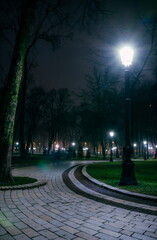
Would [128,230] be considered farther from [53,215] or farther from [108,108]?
[108,108]

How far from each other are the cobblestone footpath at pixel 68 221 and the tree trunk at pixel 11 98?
2238 millimetres

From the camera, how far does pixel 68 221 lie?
3461mm

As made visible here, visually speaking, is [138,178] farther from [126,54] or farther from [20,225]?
[20,225]

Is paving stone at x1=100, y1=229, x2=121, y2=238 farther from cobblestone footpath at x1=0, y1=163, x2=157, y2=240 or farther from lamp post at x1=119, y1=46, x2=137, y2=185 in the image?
lamp post at x1=119, y1=46, x2=137, y2=185

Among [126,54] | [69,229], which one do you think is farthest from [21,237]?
[126,54]

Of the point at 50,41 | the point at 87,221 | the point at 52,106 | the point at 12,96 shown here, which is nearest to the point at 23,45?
the point at 12,96

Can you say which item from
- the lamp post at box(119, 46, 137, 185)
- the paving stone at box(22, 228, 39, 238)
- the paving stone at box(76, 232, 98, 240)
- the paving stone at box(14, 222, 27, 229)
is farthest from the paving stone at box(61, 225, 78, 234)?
the lamp post at box(119, 46, 137, 185)

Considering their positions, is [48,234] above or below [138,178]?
above

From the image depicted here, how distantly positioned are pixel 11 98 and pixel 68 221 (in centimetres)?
521

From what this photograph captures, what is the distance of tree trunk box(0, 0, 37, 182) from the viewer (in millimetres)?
6957

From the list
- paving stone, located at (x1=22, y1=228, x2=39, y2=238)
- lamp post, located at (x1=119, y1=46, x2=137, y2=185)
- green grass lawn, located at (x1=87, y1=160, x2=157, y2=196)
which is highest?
lamp post, located at (x1=119, y1=46, x2=137, y2=185)

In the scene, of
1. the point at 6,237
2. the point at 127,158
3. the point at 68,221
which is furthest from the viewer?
the point at 127,158

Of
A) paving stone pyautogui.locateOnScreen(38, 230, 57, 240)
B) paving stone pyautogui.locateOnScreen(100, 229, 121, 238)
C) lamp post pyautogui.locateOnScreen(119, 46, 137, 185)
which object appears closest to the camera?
paving stone pyautogui.locateOnScreen(38, 230, 57, 240)

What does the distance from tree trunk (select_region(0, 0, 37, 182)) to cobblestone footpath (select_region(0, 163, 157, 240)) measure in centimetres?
224
